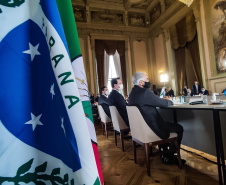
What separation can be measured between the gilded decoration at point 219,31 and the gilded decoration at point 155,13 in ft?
11.6

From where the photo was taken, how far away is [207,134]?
2025 mm

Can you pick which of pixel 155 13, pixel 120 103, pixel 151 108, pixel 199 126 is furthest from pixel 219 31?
pixel 151 108

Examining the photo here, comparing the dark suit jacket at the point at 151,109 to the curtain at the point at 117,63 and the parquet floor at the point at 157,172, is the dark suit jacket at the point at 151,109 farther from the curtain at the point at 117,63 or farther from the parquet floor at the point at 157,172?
the curtain at the point at 117,63

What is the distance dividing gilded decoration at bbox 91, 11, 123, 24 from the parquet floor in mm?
8975

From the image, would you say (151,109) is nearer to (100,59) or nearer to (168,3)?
(100,59)

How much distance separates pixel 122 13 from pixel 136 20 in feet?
3.69

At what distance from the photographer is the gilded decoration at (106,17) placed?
366 inches

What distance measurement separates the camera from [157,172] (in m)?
1.84

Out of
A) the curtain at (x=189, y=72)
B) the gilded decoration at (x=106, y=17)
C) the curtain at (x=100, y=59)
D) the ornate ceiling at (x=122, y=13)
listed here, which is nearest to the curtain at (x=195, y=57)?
the curtain at (x=189, y=72)

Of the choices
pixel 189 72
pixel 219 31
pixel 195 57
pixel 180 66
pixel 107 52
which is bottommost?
pixel 189 72

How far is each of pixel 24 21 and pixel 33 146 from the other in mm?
343

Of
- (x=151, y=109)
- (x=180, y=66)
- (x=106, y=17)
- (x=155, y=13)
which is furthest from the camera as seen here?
(x=155, y=13)

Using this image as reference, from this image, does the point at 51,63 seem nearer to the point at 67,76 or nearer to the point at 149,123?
the point at 67,76

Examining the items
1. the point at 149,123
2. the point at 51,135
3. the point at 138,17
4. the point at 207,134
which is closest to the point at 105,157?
the point at 149,123
